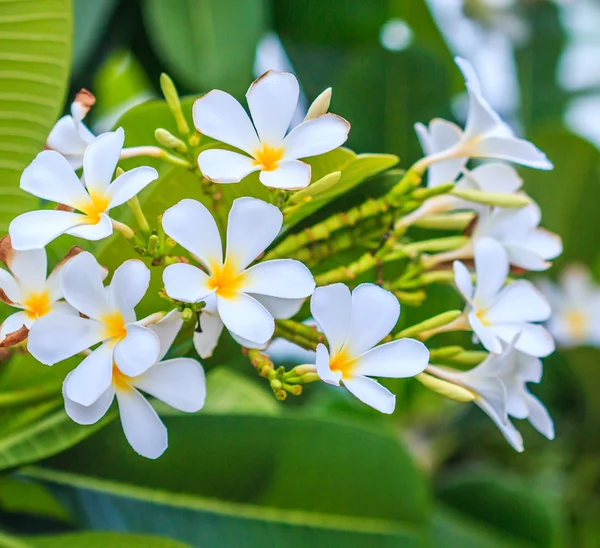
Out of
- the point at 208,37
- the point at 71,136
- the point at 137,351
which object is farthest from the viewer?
the point at 208,37

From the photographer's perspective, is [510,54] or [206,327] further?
[510,54]

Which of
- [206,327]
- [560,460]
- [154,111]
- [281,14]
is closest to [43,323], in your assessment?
[206,327]

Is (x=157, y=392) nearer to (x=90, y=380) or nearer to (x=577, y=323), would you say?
(x=90, y=380)

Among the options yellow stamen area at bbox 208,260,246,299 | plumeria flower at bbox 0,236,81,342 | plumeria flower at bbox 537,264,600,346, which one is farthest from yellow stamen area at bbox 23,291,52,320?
plumeria flower at bbox 537,264,600,346

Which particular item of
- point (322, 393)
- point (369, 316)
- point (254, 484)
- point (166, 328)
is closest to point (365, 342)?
point (369, 316)

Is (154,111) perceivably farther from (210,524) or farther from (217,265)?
(210,524)
